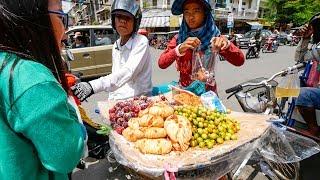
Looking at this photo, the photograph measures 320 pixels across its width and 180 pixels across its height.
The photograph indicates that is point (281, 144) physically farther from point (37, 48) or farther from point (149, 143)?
point (37, 48)

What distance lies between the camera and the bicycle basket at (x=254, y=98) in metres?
2.73

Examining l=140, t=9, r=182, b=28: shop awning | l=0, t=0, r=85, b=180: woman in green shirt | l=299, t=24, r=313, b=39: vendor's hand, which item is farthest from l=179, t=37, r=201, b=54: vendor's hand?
l=140, t=9, r=182, b=28: shop awning

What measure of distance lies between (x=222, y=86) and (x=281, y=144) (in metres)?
5.66

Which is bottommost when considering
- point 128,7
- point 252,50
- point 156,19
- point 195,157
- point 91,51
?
point 252,50

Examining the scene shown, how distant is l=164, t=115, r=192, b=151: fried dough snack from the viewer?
5.25 ft

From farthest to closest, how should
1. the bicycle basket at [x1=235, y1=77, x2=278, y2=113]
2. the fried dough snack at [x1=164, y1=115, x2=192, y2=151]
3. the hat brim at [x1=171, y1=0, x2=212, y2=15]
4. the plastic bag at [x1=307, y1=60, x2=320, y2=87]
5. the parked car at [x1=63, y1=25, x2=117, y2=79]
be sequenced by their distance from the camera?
the parked car at [x1=63, y1=25, x2=117, y2=79], the plastic bag at [x1=307, y1=60, x2=320, y2=87], the bicycle basket at [x1=235, y1=77, x2=278, y2=113], the hat brim at [x1=171, y1=0, x2=212, y2=15], the fried dough snack at [x1=164, y1=115, x2=192, y2=151]

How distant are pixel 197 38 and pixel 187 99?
17.4 inches

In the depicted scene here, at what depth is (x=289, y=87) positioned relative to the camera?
89.3 inches

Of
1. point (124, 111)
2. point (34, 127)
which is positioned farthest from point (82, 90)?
point (34, 127)

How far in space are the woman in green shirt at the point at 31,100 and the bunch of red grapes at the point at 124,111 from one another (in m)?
0.90

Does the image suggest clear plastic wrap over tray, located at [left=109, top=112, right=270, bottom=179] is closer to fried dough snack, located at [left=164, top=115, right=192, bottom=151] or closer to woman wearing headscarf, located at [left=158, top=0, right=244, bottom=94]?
fried dough snack, located at [left=164, top=115, right=192, bottom=151]

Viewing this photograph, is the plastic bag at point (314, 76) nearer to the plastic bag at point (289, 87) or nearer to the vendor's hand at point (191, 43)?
the plastic bag at point (289, 87)

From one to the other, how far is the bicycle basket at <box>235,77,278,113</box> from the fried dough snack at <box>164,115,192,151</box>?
1.20m

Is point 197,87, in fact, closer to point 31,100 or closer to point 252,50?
point 31,100
